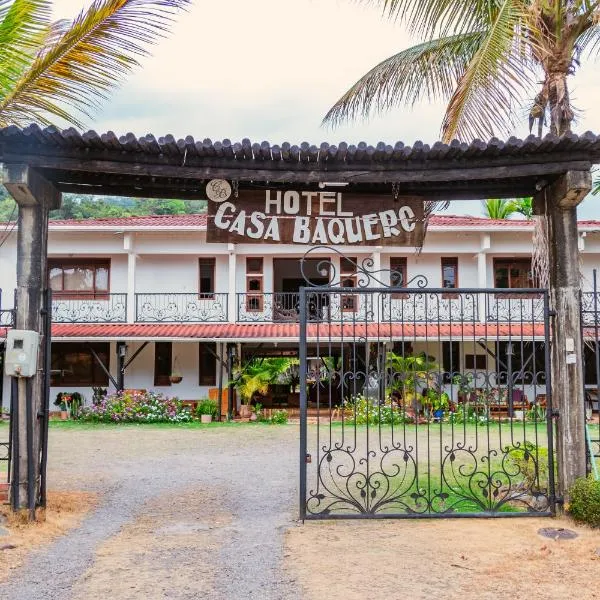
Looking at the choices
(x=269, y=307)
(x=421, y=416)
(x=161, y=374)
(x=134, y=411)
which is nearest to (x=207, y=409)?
(x=134, y=411)

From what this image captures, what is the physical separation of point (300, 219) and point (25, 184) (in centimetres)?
253

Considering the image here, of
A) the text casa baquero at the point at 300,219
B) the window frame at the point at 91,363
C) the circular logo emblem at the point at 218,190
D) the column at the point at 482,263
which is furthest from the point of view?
the window frame at the point at 91,363

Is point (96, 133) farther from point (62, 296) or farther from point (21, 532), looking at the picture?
point (62, 296)

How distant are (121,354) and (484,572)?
1528 centimetres

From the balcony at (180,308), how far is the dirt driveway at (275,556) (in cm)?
1185

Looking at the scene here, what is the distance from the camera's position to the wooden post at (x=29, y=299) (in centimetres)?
596

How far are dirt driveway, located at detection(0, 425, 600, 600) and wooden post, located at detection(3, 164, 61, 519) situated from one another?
2.11ft

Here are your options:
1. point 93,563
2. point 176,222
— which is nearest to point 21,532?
point 93,563

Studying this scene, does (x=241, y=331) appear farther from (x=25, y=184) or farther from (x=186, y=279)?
(x=25, y=184)

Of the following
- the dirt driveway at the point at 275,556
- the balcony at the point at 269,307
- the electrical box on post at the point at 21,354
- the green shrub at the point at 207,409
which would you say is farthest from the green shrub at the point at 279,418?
the electrical box on post at the point at 21,354

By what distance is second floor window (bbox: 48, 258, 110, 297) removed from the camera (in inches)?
834

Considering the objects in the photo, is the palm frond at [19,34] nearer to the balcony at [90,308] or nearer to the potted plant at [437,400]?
the potted plant at [437,400]

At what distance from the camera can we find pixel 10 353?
19.3ft

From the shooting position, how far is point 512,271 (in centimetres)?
2155
